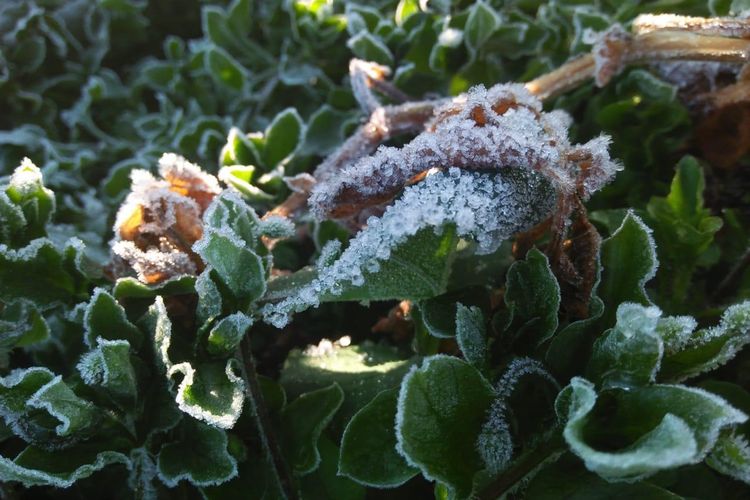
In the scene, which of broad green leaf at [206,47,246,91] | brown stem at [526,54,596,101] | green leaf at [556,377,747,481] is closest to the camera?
green leaf at [556,377,747,481]

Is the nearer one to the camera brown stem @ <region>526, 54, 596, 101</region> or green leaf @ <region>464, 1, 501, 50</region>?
brown stem @ <region>526, 54, 596, 101</region>

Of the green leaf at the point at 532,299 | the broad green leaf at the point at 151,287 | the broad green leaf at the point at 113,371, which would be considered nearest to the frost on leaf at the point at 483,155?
the green leaf at the point at 532,299

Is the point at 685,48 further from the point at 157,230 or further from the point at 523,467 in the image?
the point at 157,230

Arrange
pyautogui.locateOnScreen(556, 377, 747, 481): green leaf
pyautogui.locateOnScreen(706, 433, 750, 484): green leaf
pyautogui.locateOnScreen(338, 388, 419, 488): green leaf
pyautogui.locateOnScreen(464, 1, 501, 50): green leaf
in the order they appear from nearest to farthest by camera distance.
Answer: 1. pyautogui.locateOnScreen(556, 377, 747, 481): green leaf
2. pyautogui.locateOnScreen(706, 433, 750, 484): green leaf
3. pyautogui.locateOnScreen(338, 388, 419, 488): green leaf
4. pyautogui.locateOnScreen(464, 1, 501, 50): green leaf

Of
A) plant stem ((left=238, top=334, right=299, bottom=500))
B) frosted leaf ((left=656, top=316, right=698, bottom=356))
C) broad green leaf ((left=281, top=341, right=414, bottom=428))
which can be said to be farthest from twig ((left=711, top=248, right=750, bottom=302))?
plant stem ((left=238, top=334, right=299, bottom=500))

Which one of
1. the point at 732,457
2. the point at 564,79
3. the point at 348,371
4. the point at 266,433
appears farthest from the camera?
the point at 564,79

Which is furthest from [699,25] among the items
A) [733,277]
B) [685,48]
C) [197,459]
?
[197,459]

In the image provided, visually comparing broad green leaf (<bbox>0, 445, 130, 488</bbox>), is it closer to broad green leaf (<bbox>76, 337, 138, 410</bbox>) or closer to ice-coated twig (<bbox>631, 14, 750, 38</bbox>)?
broad green leaf (<bbox>76, 337, 138, 410</bbox>)

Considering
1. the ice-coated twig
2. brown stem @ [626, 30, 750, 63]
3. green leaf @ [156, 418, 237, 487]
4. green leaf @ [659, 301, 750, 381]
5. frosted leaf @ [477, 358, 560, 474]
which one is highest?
the ice-coated twig
